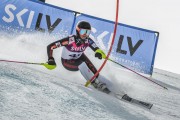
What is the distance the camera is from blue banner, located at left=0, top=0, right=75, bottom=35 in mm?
13977

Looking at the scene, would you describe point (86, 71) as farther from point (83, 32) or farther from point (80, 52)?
point (83, 32)

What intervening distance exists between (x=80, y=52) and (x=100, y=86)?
1.46m

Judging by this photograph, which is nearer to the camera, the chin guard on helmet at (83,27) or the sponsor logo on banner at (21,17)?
the chin guard on helmet at (83,27)

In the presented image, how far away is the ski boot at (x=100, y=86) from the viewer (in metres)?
7.30

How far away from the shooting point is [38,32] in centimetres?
1410

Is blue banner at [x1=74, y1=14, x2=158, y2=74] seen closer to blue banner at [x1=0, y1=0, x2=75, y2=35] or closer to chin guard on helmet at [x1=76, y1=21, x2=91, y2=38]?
blue banner at [x1=0, y1=0, x2=75, y2=35]

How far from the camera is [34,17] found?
14.2 meters

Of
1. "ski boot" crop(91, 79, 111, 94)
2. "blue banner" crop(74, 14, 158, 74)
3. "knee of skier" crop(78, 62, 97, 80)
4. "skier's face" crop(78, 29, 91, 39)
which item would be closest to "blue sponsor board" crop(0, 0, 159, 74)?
"blue banner" crop(74, 14, 158, 74)

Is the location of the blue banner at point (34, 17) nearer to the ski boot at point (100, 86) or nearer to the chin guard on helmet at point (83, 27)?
the chin guard on helmet at point (83, 27)

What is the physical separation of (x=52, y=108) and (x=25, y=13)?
10.8m

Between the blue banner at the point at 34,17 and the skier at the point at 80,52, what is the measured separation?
18.1 ft

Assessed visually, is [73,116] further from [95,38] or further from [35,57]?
[95,38]

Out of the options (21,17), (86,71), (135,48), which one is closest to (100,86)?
(86,71)

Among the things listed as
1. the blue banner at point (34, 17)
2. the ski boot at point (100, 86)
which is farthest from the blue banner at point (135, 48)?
the ski boot at point (100, 86)
